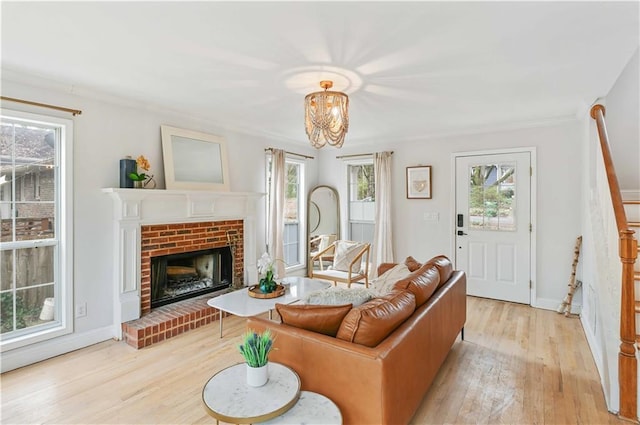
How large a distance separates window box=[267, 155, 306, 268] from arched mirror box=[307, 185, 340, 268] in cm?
19

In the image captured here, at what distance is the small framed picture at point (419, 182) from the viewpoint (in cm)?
493

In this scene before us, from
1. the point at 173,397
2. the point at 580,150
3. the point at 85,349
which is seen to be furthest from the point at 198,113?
the point at 580,150

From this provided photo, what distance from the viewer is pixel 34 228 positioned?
2.88 metres

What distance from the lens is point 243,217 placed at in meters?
4.41

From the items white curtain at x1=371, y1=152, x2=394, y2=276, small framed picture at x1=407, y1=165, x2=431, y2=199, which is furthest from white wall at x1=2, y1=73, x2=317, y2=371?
small framed picture at x1=407, y1=165, x2=431, y2=199

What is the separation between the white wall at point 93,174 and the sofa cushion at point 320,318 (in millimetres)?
2274

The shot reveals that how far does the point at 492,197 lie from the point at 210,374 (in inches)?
155

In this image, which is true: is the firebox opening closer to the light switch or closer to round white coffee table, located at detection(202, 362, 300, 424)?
round white coffee table, located at detection(202, 362, 300, 424)

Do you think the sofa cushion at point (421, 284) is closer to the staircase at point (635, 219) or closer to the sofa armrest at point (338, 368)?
the sofa armrest at point (338, 368)

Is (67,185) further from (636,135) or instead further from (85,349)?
(636,135)

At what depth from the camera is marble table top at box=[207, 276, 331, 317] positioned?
2913mm

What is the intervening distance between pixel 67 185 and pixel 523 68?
3.89 m

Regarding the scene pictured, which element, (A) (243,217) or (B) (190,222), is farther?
(A) (243,217)

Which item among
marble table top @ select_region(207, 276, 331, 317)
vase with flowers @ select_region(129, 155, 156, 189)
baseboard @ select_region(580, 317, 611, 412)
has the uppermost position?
vase with flowers @ select_region(129, 155, 156, 189)
